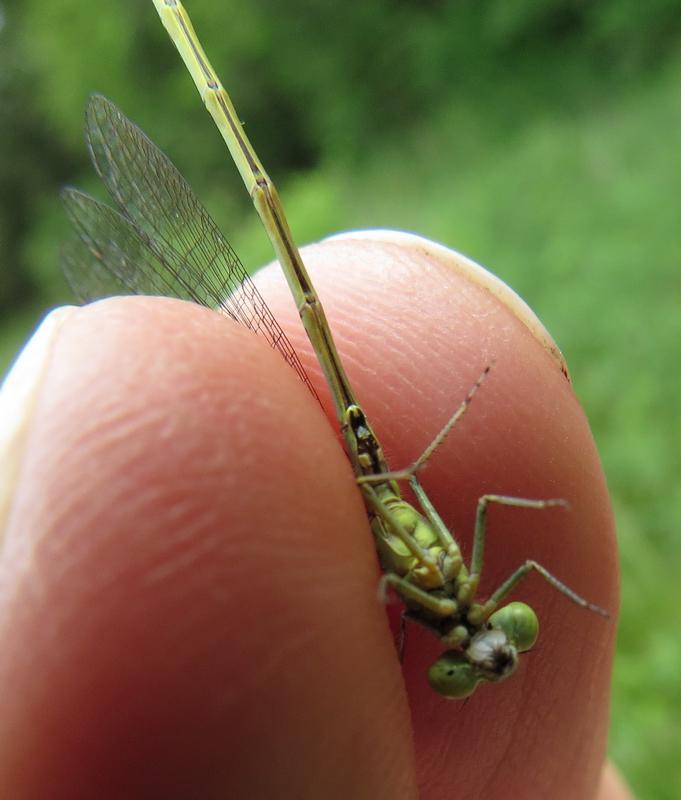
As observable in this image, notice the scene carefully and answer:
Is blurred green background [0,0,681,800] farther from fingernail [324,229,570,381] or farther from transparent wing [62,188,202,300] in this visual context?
transparent wing [62,188,202,300]

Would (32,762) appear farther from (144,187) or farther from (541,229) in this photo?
(541,229)

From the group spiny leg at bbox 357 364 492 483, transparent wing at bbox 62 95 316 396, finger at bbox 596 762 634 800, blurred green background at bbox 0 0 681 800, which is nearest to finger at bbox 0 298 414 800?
spiny leg at bbox 357 364 492 483

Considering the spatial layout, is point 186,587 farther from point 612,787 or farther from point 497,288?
point 612,787

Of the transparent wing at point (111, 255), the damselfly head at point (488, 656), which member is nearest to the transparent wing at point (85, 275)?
the transparent wing at point (111, 255)

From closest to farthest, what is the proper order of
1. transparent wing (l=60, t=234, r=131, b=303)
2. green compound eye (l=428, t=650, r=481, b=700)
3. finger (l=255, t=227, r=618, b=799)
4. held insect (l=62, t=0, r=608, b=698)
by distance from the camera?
green compound eye (l=428, t=650, r=481, b=700) < held insect (l=62, t=0, r=608, b=698) < finger (l=255, t=227, r=618, b=799) < transparent wing (l=60, t=234, r=131, b=303)

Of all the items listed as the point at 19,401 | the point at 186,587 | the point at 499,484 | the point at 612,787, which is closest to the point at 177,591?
the point at 186,587
